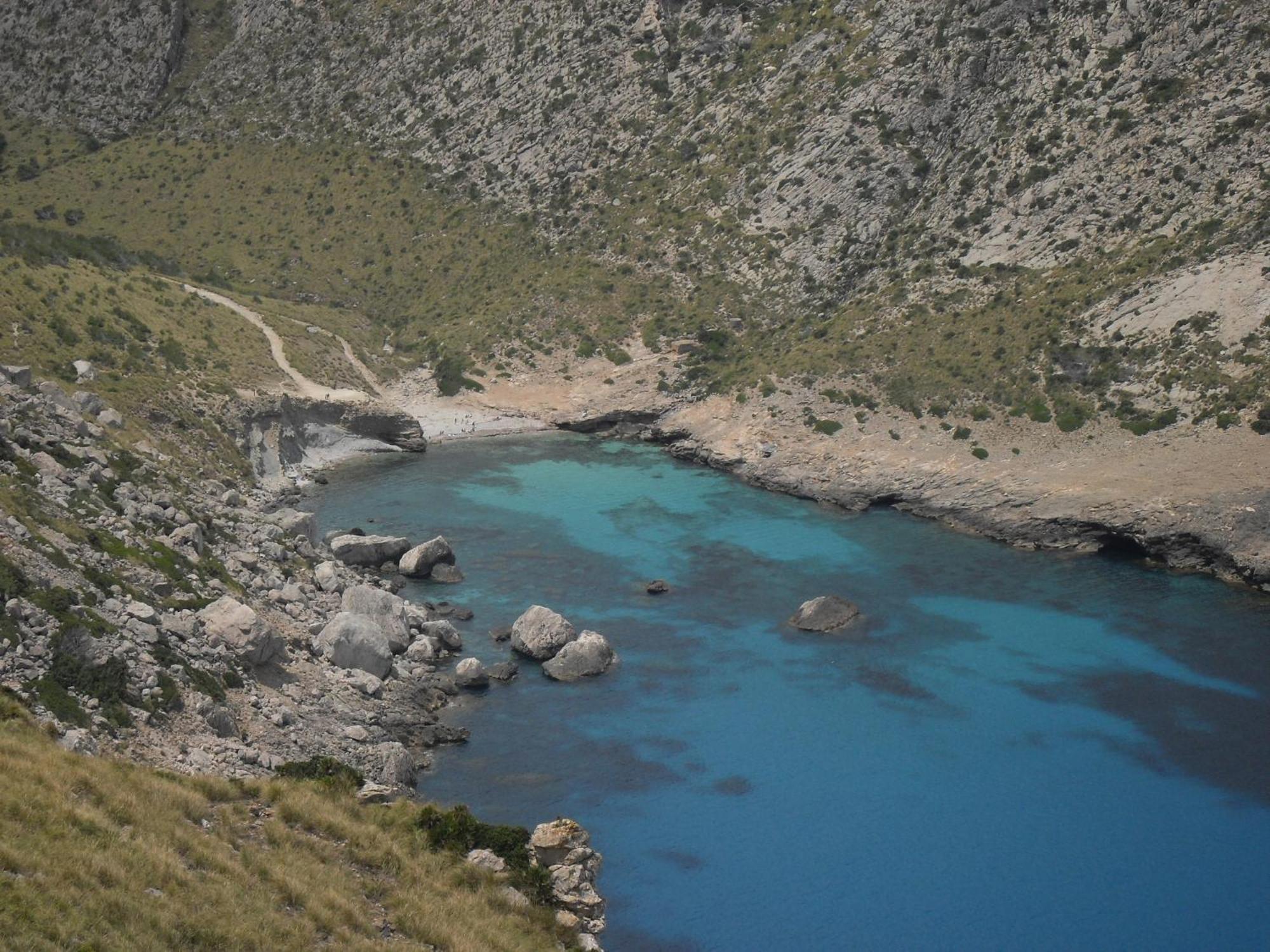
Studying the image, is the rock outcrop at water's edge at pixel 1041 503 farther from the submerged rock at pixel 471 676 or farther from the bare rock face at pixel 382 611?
the bare rock face at pixel 382 611

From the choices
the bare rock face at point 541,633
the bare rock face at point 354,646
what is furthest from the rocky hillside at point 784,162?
the bare rock face at point 354,646

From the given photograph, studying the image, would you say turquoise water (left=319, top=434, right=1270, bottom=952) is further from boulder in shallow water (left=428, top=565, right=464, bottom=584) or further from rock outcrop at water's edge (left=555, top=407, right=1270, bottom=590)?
rock outcrop at water's edge (left=555, top=407, right=1270, bottom=590)

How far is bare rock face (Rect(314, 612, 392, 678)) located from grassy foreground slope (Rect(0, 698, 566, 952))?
1844 cm

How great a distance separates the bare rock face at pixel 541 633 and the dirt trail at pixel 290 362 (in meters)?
45.6

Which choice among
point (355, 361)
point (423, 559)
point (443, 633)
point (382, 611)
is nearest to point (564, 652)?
point (443, 633)

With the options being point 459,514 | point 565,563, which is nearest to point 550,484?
point 459,514

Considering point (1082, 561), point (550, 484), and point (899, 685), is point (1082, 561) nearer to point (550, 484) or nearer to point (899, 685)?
point (899, 685)

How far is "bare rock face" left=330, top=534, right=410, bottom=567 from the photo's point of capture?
243 feet

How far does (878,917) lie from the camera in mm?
43094

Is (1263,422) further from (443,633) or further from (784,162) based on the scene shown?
(784,162)

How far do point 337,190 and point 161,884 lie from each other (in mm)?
126936

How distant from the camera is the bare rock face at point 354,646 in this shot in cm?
5578

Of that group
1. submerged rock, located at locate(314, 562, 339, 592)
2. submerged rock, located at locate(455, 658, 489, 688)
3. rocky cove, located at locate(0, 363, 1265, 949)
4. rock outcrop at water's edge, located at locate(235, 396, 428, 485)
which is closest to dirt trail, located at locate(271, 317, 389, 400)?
rock outcrop at water's edge, located at locate(235, 396, 428, 485)

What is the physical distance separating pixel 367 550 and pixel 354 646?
1910cm
